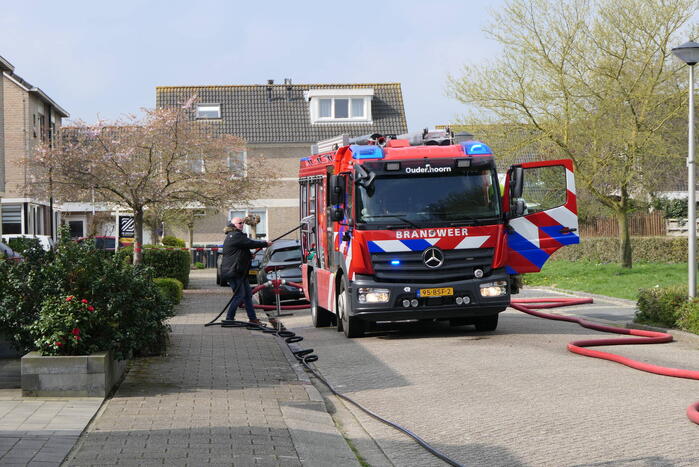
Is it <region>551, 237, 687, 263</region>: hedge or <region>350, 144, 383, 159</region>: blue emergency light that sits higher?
<region>350, 144, 383, 159</region>: blue emergency light

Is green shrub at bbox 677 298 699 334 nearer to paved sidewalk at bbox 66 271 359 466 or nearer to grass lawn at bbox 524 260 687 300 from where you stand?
paved sidewalk at bbox 66 271 359 466

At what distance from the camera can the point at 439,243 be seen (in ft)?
46.2

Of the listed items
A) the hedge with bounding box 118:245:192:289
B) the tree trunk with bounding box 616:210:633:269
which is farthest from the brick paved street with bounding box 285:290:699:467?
the tree trunk with bounding box 616:210:633:269

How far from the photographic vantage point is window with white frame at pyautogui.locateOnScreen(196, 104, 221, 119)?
55031 millimetres

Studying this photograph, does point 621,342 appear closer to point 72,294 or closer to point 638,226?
point 72,294

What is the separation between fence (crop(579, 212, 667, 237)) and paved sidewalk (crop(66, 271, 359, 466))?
3248 centimetres

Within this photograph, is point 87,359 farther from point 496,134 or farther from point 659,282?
point 496,134

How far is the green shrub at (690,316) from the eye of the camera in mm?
13586

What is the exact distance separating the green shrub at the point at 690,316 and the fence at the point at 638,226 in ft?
89.9

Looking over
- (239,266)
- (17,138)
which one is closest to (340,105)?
(17,138)

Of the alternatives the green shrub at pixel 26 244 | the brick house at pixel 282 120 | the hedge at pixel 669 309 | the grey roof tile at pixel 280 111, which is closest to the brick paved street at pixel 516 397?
the hedge at pixel 669 309

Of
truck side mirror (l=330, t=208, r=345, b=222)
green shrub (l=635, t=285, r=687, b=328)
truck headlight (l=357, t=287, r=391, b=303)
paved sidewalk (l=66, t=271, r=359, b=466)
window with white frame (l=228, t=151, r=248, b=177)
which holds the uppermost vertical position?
window with white frame (l=228, t=151, r=248, b=177)

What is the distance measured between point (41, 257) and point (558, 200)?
8014 mm

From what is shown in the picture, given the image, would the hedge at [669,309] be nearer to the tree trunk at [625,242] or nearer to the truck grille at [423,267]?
the truck grille at [423,267]
